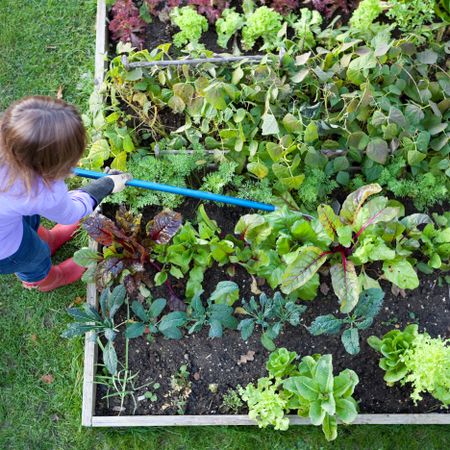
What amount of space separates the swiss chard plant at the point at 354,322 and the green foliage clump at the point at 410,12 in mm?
1796

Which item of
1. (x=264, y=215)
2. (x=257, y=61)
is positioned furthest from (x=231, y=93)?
(x=264, y=215)

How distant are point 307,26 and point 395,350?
2078 millimetres

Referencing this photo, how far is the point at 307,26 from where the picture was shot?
3592 millimetres

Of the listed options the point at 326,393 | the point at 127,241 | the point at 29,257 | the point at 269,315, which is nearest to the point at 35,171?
the point at 29,257

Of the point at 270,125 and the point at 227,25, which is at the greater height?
the point at 227,25

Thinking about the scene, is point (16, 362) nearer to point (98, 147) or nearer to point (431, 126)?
point (98, 147)

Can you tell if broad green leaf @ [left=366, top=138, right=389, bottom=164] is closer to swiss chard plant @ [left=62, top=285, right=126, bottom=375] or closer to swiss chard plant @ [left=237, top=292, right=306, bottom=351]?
swiss chard plant @ [left=237, top=292, right=306, bottom=351]

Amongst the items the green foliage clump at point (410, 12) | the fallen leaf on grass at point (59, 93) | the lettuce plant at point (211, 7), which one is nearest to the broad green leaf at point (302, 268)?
the green foliage clump at point (410, 12)

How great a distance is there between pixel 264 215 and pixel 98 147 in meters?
1.09

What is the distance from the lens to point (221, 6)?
381 cm

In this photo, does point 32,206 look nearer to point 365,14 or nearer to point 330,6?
point 365,14

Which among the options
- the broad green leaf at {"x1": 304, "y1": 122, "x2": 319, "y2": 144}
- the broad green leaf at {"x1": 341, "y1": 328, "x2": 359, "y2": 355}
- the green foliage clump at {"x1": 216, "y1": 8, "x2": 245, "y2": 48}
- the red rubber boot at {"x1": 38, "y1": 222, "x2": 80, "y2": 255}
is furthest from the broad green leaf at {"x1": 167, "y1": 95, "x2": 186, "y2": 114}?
the broad green leaf at {"x1": 341, "y1": 328, "x2": 359, "y2": 355}

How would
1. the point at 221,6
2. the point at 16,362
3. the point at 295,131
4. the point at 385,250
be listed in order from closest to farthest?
1. the point at 385,250
2. the point at 295,131
3. the point at 16,362
4. the point at 221,6

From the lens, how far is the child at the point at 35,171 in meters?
2.16
